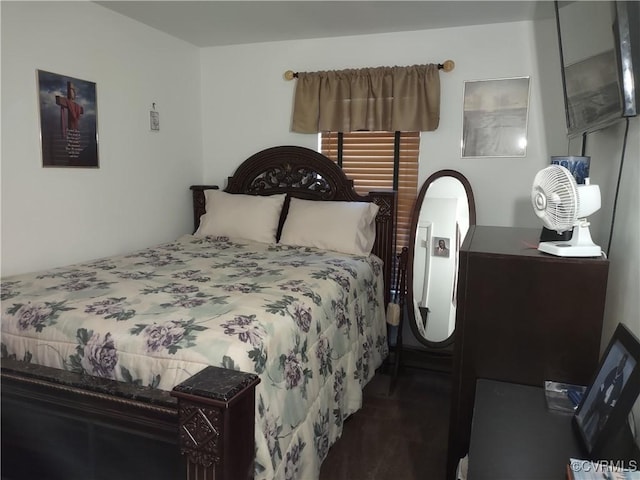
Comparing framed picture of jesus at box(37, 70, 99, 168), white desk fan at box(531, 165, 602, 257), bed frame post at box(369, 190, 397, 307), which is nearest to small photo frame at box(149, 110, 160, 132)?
framed picture of jesus at box(37, 70, 99, 168)

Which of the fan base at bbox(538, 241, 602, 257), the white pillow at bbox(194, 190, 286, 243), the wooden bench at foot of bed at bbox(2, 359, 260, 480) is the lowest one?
the wooden bench at foot of bed at bbox(2, 359, 260, 480)

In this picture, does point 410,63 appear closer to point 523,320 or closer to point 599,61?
point 599,61

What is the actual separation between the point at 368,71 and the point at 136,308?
2.22m

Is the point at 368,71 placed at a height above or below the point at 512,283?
above

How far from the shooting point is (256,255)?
8.89 ft

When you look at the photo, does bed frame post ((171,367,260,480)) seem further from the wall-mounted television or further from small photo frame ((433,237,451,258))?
small photo frame ((433,237,451,258))

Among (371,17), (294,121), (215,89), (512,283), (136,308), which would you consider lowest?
(136,308)

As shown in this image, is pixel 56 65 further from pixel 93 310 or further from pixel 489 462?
pixel 489 462

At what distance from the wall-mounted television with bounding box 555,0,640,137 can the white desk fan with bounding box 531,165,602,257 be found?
0.77 feet

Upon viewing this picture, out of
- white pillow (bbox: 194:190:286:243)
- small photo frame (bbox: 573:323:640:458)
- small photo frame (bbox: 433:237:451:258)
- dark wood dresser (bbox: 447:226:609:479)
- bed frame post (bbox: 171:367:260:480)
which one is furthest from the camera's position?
white pillow (bbox: 194:190:286:243)

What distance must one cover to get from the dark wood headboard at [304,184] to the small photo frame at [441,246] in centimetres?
28

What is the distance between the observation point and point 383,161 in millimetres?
3242

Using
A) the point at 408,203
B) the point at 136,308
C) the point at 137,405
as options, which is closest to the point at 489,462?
the point at 137,405

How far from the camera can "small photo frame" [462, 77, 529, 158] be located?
9.48 ft
